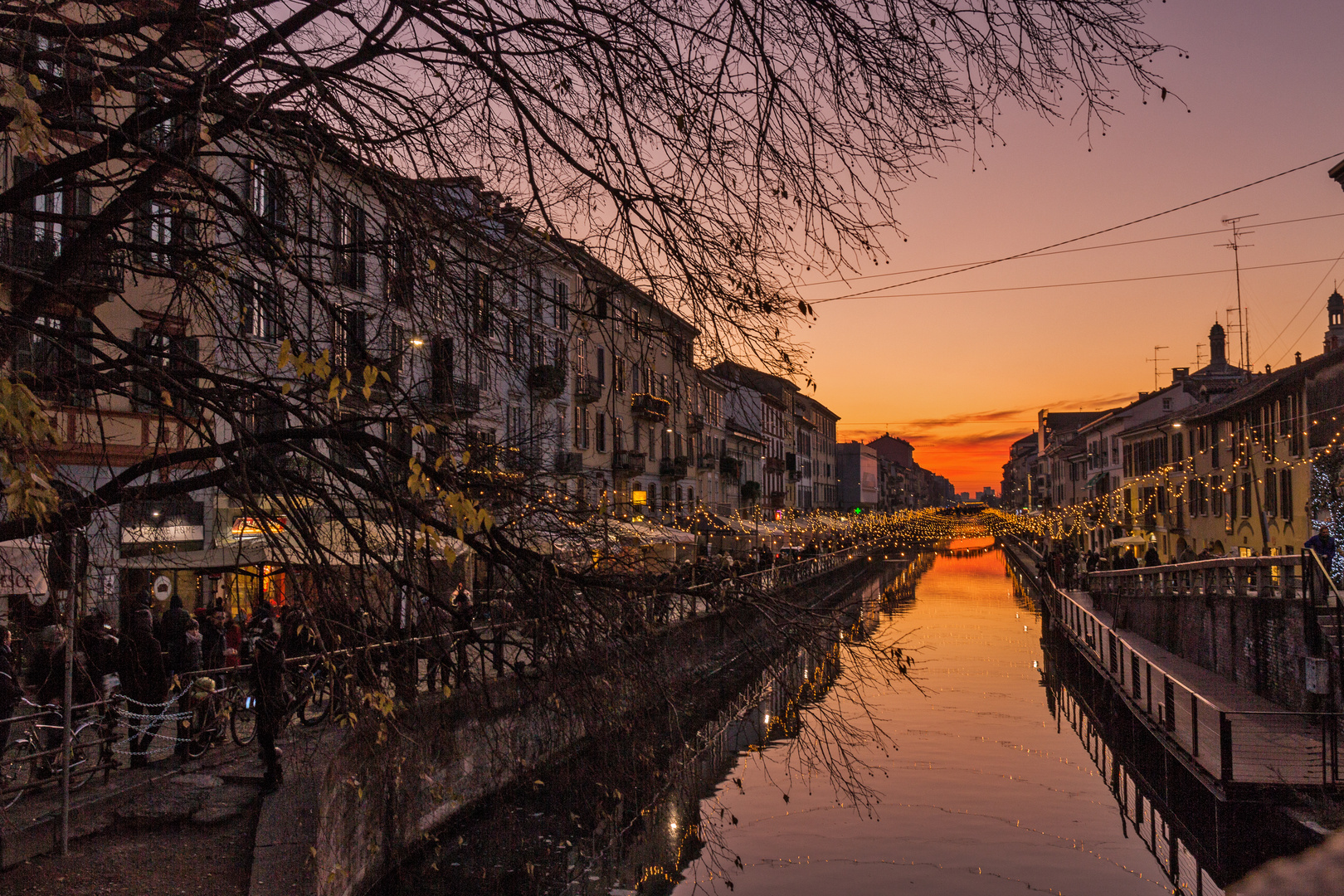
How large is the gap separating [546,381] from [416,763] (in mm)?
5804

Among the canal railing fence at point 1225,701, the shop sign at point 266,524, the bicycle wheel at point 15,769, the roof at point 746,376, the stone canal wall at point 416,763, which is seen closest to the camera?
the shop sign at point 266,524

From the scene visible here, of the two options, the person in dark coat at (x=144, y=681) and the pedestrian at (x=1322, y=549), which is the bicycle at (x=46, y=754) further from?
the pedestrian at (x=1322, y=549)

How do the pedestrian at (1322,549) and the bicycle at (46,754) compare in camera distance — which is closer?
the bicycle at (46,754)

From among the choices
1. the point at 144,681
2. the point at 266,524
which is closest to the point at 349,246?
the point at 266,524

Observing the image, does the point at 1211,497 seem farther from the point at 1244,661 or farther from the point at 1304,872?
the point at 1304,872

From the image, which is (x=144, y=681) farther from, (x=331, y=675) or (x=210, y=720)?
(x=331, y=675)

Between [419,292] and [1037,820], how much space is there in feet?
42.3

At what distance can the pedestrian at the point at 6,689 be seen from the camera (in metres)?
9.35

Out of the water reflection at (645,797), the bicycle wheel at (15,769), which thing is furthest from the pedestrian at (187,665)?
→ the water reflection at (645,797)

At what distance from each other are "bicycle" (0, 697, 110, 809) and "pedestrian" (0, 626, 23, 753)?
0.13 meters

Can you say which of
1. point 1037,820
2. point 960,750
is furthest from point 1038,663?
point 1037,820

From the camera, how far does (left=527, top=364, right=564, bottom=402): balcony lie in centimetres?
616

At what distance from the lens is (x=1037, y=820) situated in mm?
15258

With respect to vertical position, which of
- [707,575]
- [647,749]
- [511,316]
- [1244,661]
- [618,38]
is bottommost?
[1244,661]
